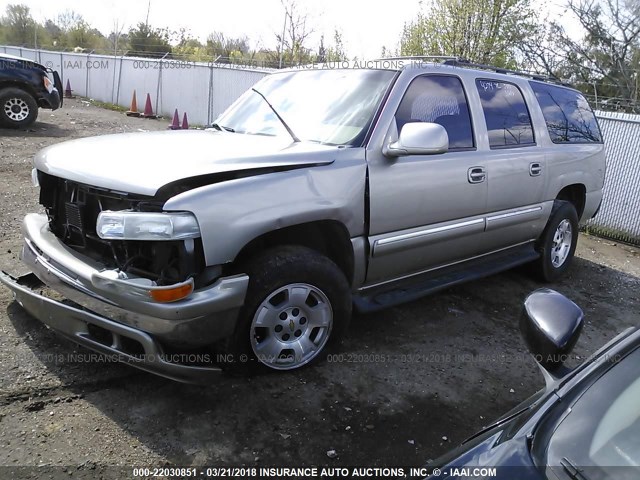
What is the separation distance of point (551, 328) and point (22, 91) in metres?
12.6

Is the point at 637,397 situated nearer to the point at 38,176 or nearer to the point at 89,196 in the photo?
the point at 89,196

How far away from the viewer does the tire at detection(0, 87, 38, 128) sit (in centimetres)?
1135

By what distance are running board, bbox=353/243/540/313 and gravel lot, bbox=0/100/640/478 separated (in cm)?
37

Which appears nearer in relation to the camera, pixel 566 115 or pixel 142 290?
pixel 142 290

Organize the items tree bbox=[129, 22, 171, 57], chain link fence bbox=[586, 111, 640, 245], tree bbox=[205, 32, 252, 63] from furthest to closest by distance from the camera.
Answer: tree bbox=[129, 22, 171, 57], tree bbox=[205, 32, 252, 63], chain link fence bbox=[586, 111, 640, 245]

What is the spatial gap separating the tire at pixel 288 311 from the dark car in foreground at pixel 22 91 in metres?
10.9

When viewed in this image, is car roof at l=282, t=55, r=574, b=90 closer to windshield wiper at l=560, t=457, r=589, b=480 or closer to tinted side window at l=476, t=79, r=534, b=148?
tinted side window at l=476, t=79, r=534, b=148

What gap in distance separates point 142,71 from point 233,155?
677 inches

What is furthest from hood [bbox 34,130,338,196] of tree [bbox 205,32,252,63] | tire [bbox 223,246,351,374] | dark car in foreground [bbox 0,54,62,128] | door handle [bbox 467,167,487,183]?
tree [bbox 205,32,252,63]

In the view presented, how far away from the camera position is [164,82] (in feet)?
56.9

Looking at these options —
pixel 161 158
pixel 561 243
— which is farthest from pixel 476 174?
pixel 161 158

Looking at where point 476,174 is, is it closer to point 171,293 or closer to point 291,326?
point 291,326

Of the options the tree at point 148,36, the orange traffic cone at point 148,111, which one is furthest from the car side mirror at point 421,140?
the tree at point 148,36

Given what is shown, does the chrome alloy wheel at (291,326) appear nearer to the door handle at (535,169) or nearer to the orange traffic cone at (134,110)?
the door handle at (535,169)
